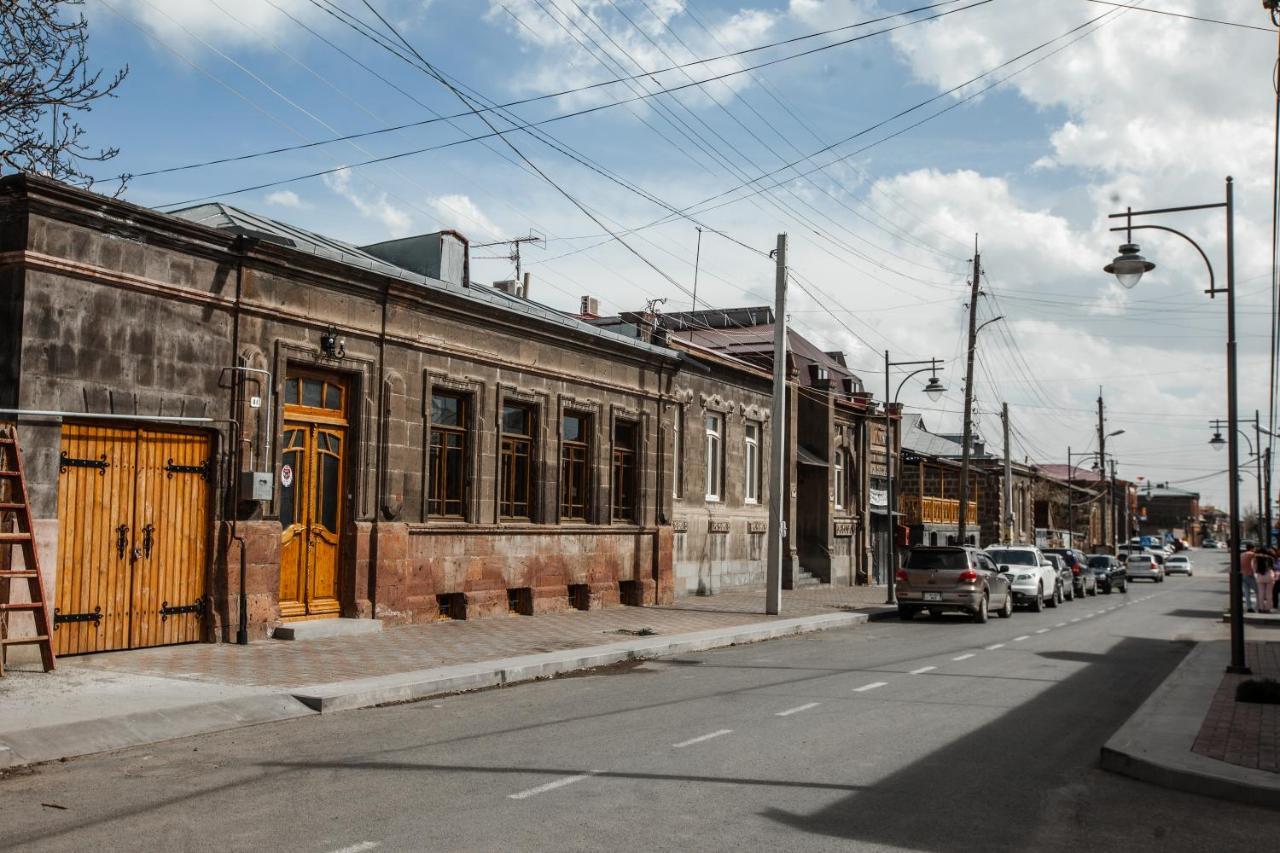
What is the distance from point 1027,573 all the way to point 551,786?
85.6ft

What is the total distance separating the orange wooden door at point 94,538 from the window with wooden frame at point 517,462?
789 cm

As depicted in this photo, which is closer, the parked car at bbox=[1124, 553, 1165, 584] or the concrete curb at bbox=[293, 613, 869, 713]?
the concrete curb at bbox=[293, 613, 869, 713]

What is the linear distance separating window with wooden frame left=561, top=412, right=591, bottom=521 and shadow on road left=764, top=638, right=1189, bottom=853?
1152 centimetres

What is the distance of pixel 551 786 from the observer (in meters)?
7.61

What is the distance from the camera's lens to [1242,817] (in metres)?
7.40

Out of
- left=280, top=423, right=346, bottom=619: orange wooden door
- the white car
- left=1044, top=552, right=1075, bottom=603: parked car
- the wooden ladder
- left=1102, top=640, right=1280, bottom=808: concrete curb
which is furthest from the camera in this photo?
left=1044, top=552, right=1075, bottom=603: parked car

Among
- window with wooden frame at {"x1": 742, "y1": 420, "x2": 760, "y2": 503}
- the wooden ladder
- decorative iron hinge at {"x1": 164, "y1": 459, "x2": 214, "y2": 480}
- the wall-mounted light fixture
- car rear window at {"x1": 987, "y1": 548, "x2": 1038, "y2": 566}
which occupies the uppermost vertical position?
the wall-mounted light fixture

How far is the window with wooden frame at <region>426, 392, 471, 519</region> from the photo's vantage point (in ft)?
62.4

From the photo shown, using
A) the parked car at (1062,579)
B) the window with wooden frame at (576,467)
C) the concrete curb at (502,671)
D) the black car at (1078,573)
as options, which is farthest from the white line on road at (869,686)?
the black car at (1078,573)

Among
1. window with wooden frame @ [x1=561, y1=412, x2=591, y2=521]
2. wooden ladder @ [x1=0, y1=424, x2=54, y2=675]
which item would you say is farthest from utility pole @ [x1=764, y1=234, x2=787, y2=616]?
wooden ladder @ [x1=0, y1=424, x2=54, y2=675]

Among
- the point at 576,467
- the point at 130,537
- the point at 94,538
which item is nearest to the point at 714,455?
the point at 576,467

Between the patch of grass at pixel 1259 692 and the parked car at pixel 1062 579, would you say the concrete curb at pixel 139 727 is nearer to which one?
the patch of grass at pixel 1259 692

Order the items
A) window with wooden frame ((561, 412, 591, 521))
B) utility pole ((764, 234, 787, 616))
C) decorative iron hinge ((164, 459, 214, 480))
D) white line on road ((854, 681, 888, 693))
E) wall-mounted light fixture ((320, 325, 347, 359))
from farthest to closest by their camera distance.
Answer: utility pole ((764, 234, 787, 616)) < window with wooden frame ((561, 412, 591, 521)) < wall-mounted light fixture ((320, 325, 347, 359)) < decorative iron hinge ((164, 459, 214, 480)) < white line on road ((854, 681, 888, 693))

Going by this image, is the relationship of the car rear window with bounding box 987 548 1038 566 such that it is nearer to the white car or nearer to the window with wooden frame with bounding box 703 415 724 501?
the white car
